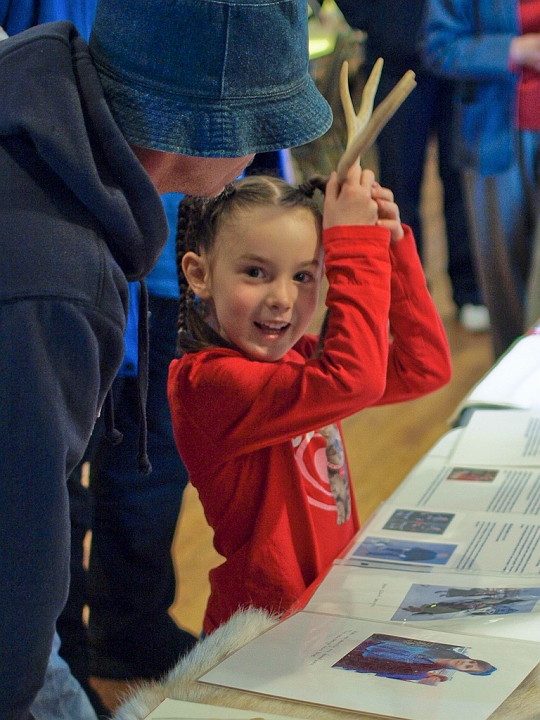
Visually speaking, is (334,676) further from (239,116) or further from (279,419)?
(239,116)

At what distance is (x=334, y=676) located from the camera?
35.3 inches

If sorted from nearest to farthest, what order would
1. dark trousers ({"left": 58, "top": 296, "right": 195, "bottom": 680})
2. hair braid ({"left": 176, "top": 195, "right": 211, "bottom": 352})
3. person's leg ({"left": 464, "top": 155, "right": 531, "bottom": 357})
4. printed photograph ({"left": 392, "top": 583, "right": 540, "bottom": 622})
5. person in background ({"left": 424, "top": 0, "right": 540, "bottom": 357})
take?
printed photograph ({"left": 392, "top": 583, "right": 540, "bottom": 622}) < hair braid ({"left": 176, "top": 195, "right": 211, "bottom": 352}) < dark trousers ({"left": 58, "top": 296, "right": 195, "bottom": 680}) < person in background ({"left": 424, "top": 0, "right": 540, "bottom": 357}) < person's leg ({"left": 464, "top": 155, "right": 531, "bottom": 357})

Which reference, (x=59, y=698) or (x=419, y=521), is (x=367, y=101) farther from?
(x=59, y=698)

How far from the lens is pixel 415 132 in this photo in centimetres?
331

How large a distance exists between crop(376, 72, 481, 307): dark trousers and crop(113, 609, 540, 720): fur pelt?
2.43 m

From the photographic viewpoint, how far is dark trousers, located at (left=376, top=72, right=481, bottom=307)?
127 inches

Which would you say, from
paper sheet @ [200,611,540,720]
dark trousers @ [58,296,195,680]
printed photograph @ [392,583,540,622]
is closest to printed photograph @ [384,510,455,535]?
printed photograph @ [392,583,540,622]

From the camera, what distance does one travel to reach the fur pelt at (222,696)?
0.83m

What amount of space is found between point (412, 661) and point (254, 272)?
512mm

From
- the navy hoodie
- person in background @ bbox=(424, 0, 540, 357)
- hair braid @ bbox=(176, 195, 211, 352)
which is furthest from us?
person in background @ bbox=(424, 0, 540, 357)

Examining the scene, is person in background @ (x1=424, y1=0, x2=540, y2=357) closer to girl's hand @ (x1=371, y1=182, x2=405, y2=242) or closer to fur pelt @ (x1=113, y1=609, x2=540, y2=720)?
girl's hand @ (x1=371, y1=182, x2=405, y2=242)

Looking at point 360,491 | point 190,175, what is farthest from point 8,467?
point 360,491

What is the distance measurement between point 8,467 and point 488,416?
105 cm

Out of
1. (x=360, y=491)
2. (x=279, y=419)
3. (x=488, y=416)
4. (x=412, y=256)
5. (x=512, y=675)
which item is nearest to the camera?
(x=512, y=675)
